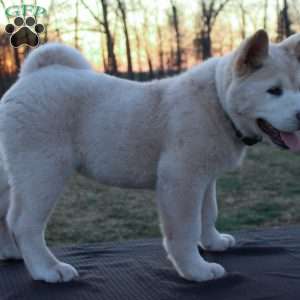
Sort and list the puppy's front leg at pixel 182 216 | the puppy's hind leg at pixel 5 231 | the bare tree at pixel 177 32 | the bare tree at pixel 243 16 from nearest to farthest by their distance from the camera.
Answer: the puppy's front leg at pixel 182 216
the puppy's hind leg at pixel 5 231
the bare tree at pixel 177 32
the bare tree at pixel 243 16

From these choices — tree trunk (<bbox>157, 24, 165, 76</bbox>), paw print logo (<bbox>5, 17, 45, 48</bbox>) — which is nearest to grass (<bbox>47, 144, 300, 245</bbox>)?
paw print logo (<bbox>5, 17, 45, 48</bbox>)

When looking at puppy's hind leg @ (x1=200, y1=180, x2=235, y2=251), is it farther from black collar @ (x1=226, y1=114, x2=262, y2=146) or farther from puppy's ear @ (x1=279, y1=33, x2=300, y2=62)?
puppy's ear @ (x1=279, y1=33, x2=300, y2=62)

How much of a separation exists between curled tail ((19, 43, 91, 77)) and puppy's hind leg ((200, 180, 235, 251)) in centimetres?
113

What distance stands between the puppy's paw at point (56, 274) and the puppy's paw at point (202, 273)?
1.98ft

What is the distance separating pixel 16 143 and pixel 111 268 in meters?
0.92

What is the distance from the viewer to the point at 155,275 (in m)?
2.88

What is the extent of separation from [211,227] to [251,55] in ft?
3.85

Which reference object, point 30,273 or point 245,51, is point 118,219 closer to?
point 30,273

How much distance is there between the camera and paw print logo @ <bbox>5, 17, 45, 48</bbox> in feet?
12.3

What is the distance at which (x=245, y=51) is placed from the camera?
2553 mm

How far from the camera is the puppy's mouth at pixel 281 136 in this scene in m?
2.61

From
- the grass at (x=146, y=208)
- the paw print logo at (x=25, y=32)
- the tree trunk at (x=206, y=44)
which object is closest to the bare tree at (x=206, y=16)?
the tree trunk at (x=206, y=44)

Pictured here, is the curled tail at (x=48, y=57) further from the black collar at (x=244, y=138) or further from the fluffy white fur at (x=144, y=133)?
the black collar at (x=244, y=138)

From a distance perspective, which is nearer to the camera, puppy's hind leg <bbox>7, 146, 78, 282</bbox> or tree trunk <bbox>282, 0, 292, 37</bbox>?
puppy's hind leg <bbox>7, 146, 78, 282</bbox>
